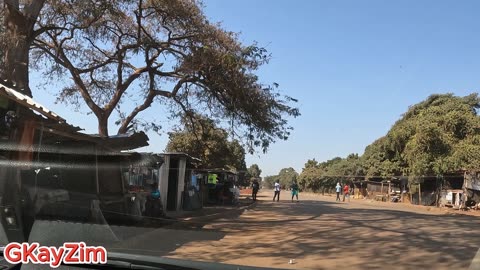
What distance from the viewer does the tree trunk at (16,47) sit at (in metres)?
10.9

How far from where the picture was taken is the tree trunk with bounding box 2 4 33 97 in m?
10.9

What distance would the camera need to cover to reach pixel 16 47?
36.7ft

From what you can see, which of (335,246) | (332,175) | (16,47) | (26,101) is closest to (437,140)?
(335,246)

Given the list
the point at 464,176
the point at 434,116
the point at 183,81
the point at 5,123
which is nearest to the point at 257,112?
the point at 183,81

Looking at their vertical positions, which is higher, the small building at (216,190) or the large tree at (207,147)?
the large tree at (207,147)

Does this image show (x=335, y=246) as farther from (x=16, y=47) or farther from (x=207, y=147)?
(x=207, y=147)

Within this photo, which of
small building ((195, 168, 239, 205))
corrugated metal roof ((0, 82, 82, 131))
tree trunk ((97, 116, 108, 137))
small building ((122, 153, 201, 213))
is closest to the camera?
corrugated metal roof ((0, 82, 82, 131))

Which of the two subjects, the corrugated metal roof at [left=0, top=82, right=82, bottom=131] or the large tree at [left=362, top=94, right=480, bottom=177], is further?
the large tree at [left=362, top=94, right=480, bottom=177]

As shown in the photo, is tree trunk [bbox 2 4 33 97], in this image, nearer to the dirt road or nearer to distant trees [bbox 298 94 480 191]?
the dirt road

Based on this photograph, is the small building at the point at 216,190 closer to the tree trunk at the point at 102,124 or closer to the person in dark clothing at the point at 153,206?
the tree trunk at the point at 102,124

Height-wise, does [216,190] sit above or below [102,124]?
below

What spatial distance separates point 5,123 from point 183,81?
10.9 metres

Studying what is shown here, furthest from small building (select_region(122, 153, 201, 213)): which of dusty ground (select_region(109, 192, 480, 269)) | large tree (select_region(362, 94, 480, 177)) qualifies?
large tree (select_region(362, 94, 480, 177))

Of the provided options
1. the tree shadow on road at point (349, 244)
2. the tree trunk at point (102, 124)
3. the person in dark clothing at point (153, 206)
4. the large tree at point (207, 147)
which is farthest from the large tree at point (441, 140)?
the person in dark clothing at point (153, 206)
